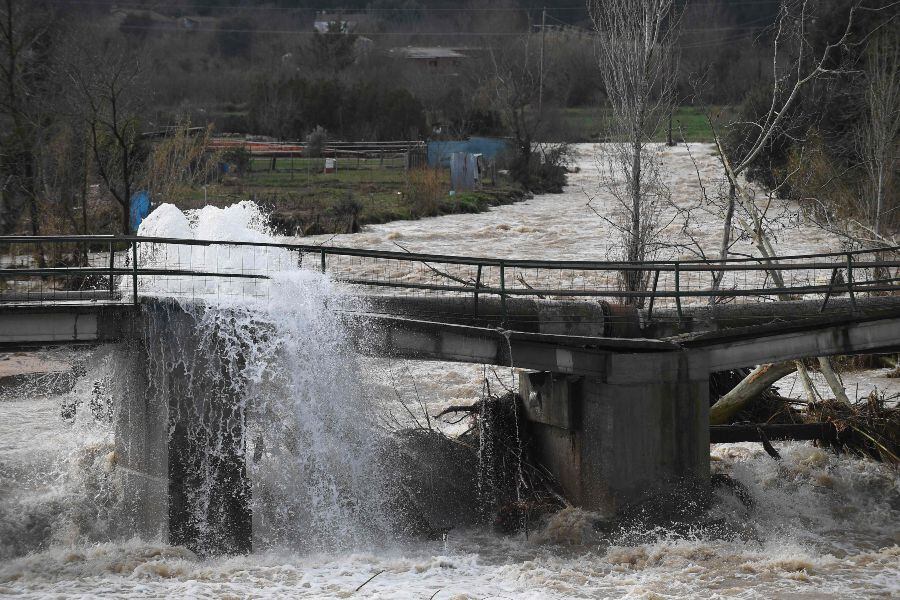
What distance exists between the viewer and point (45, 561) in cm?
1496

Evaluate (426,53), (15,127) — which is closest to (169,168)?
(15,127)

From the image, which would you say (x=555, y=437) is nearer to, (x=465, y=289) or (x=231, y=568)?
(x=465, y=289)

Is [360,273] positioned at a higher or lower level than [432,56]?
lower

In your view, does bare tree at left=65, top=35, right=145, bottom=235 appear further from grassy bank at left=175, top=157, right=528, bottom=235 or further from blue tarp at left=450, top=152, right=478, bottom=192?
blue tarp at left=450, top=152, right=478, bottom=192

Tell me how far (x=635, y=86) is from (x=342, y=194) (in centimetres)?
2289

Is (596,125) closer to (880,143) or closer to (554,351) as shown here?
(880,143)

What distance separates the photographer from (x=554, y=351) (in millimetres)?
16031

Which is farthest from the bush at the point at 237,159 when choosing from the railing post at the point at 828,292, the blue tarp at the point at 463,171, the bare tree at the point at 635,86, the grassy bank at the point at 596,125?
the railing post at the point at 828,292

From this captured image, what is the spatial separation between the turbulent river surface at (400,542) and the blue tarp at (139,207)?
46.4 feet

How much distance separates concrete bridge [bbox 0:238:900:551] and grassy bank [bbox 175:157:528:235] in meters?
19.9

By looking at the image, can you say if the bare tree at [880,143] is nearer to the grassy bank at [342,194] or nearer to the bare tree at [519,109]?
the grassy bank at [342,194]

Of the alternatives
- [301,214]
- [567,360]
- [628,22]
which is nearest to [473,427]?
[567,360]

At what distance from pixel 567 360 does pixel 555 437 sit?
5.27 feet

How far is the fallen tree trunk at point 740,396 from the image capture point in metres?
18.6
